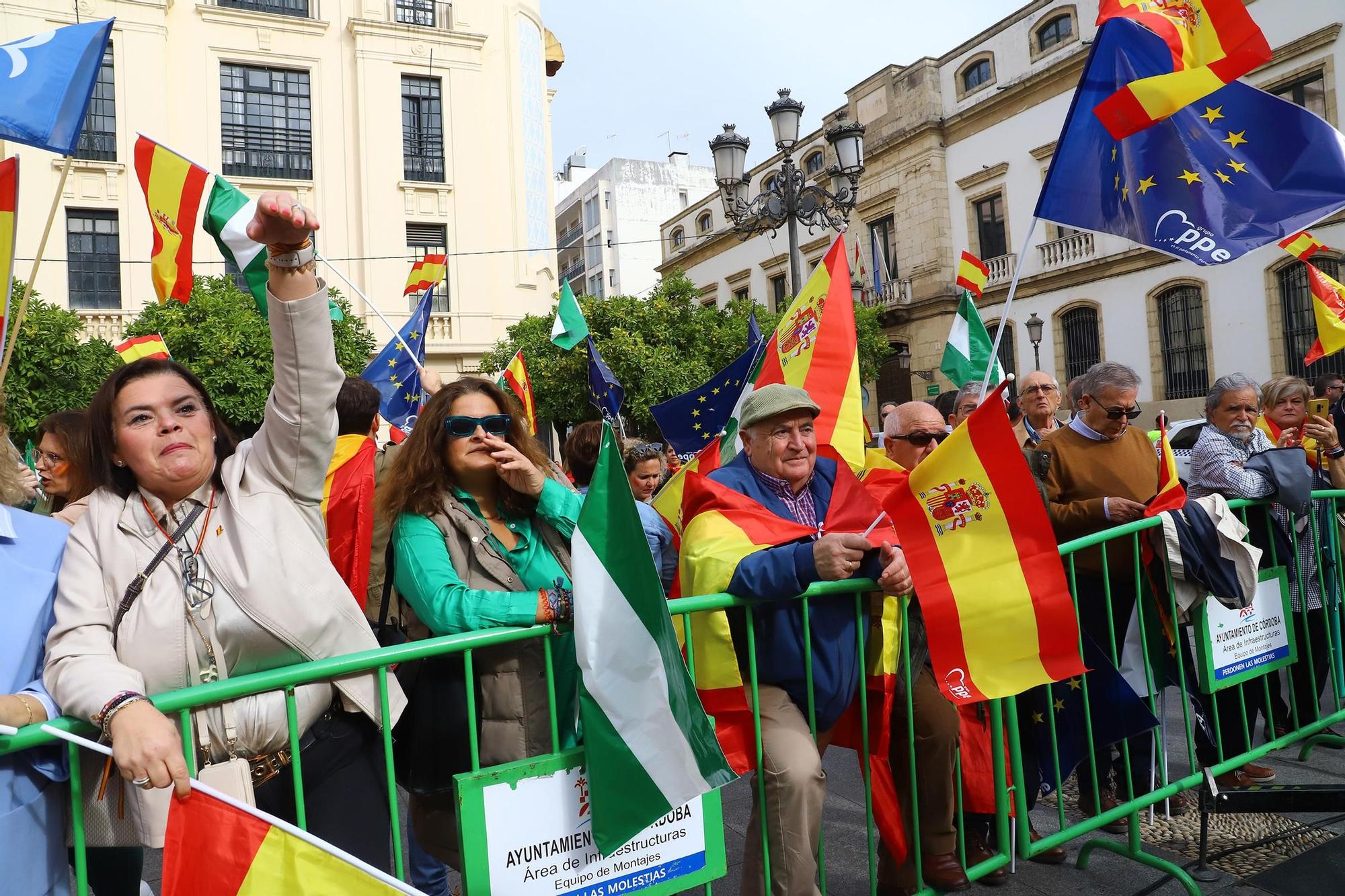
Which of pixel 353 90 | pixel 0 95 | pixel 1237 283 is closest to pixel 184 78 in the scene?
pixel 353 90

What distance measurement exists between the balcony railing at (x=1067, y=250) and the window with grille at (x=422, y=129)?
51.3 ft

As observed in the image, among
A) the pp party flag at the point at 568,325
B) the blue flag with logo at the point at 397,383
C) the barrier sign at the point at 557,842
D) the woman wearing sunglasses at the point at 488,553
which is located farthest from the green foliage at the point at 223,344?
the barrier sign at the point at 557,842

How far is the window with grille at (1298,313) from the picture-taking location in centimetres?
1897

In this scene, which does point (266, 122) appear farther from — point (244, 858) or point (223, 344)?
point (244, 858)

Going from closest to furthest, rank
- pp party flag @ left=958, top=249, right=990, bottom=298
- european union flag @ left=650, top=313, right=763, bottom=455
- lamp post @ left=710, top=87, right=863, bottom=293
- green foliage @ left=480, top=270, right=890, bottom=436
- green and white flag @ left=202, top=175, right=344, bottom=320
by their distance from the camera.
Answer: green and white flag @ left=202, top=175, right=344, bottom=320 < european union flag @ left=650, top=313, right=763, bottom=455 < pp party flag @ left=958, top=249, right=990, bottom=298 < lamp post @ left=710, top=87, right=863, bottom=293 < green foliage @ left=480, top=270, right=890, bottom=436

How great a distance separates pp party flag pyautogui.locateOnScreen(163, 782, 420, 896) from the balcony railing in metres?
25.0

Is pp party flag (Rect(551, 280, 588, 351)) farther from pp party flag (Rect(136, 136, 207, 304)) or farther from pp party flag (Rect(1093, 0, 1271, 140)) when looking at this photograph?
pp party flag (Rect(1093, 0, 1271, 140))

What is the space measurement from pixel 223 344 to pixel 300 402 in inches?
642

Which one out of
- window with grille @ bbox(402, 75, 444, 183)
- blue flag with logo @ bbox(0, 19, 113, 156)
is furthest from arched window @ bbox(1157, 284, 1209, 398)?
blue flag with logo @ bbox(0, 19, 113, 156)

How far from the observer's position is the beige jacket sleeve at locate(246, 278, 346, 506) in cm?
204

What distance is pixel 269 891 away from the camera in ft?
5.78

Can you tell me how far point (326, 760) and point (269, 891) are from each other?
40 cm

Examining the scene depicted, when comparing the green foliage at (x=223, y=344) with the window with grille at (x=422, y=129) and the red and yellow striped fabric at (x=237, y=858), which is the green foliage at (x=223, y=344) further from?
the red and yellow striped fabric at (x=237, y=858)

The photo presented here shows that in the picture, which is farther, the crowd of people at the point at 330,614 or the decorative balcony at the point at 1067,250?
the decorative balcony at the point at 1067,250
